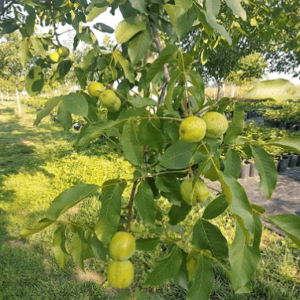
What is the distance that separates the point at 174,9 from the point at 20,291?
300cm

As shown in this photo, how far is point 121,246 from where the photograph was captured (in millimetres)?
942

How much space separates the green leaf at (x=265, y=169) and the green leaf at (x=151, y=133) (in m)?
0.31

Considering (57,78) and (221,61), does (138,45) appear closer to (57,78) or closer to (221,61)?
(57,78)

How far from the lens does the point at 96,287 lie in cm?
274

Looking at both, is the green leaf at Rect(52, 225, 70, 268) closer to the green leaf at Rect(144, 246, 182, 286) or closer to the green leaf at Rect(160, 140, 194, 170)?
the green leaf at Rect(144, 246, 182, 286)

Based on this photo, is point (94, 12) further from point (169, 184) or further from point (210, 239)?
point (210, 239)

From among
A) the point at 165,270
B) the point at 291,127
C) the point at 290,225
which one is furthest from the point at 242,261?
the point at 291,127

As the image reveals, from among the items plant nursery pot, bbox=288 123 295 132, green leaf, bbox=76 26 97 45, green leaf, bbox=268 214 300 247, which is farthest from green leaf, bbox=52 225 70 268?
plant nursery pot, bbox=288 123 295 132

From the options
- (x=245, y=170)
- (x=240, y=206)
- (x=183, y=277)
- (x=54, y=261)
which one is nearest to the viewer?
(x=240, y=206)

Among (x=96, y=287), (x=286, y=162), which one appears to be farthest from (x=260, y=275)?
(x=286, y=162)

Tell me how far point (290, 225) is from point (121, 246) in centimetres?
52

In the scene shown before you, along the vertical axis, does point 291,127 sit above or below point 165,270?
below

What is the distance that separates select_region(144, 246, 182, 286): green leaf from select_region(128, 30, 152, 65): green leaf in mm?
836

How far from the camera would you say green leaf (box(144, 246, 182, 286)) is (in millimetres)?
903
